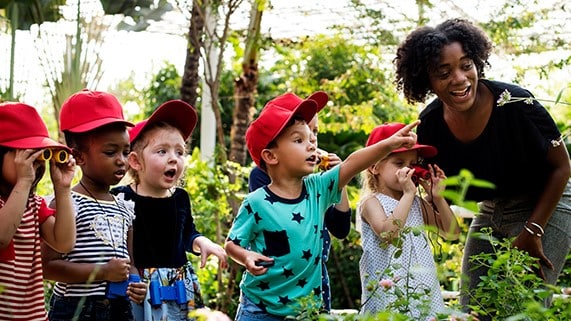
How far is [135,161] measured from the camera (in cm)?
391

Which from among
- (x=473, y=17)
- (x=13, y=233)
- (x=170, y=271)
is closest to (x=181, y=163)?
(x=170, y=271)

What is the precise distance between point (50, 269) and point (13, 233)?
405 millimetres

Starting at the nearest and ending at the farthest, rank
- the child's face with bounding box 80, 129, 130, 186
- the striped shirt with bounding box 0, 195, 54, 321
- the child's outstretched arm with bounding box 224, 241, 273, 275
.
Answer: the striped shirt with bounding box 0, 195, 54, 321, the child's outstretched arm with bounding box 224, 241, 273, 275, the child's face with bounding box 80, 129, 130, 186

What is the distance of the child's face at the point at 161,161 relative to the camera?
12.5 ft

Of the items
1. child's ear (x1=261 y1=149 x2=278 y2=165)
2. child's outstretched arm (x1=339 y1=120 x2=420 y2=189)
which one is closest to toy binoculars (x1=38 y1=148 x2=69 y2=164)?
child's ear (x1=261 y1=149 x2=278 y2=165)

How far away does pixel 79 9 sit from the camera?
7602 mm

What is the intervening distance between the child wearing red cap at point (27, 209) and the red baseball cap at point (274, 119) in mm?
869

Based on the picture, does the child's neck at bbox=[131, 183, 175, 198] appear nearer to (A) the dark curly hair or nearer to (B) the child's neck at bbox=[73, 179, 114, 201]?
(B) the child's neck at bbox=[73, 179, 114, 201]

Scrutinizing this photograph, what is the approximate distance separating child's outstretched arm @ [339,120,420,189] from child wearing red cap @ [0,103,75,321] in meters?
1.01

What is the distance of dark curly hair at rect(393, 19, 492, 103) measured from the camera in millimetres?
4094

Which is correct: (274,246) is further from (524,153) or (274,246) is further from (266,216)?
(524,153)

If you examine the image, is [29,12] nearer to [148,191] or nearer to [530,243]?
[148,191]

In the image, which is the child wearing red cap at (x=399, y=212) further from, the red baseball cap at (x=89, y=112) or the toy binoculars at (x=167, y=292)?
the red baseball cap at (x=89, y=112)

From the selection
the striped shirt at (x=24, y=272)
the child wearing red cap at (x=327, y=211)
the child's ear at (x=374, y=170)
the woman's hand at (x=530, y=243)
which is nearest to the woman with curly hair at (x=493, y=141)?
the woman's hand at (x=530, y=243)
